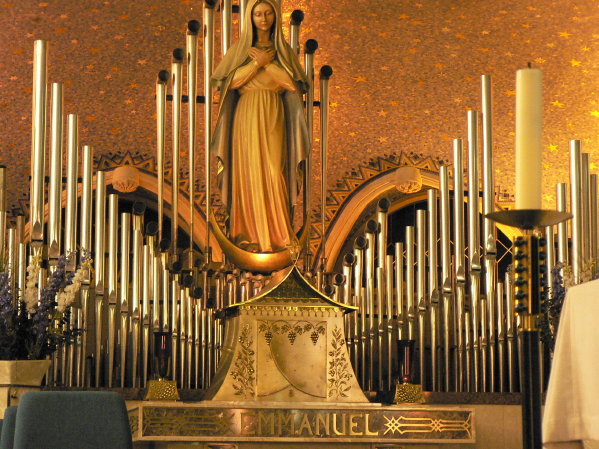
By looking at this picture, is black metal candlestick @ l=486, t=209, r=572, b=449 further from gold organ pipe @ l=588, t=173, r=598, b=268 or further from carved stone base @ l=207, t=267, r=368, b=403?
gold organ pipe @ l=588, t=173, r=598, b=268

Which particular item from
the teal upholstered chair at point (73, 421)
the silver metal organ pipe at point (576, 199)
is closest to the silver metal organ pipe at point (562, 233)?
the silver metal organ pipe at point (576, 199)

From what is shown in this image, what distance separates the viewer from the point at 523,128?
3043 mm

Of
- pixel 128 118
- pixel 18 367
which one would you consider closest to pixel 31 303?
pixel 18 367

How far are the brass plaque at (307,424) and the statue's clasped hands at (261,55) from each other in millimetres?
2371

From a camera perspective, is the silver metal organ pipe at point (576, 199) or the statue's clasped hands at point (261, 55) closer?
the statue's clasped hands at point (261, 55)

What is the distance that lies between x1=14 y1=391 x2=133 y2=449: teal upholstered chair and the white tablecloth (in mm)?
1540

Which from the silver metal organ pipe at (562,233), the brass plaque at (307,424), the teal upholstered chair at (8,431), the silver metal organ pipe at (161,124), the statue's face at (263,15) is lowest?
the brass plaque at (307,424)

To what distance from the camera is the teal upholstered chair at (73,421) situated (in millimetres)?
3842

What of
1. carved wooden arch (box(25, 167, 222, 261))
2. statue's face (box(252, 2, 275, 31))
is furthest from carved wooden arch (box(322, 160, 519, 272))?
statue's face (box(252, 2, 275, 31))

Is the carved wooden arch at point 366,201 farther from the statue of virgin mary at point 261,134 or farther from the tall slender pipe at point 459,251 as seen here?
the statue of virgin mary at point 261,134

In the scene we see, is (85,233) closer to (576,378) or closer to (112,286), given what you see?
(112,286)

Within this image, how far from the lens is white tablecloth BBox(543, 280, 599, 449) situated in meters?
2.96

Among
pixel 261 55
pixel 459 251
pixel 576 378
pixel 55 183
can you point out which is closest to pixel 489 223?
pixel 459 251

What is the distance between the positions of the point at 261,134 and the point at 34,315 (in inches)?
74.3
